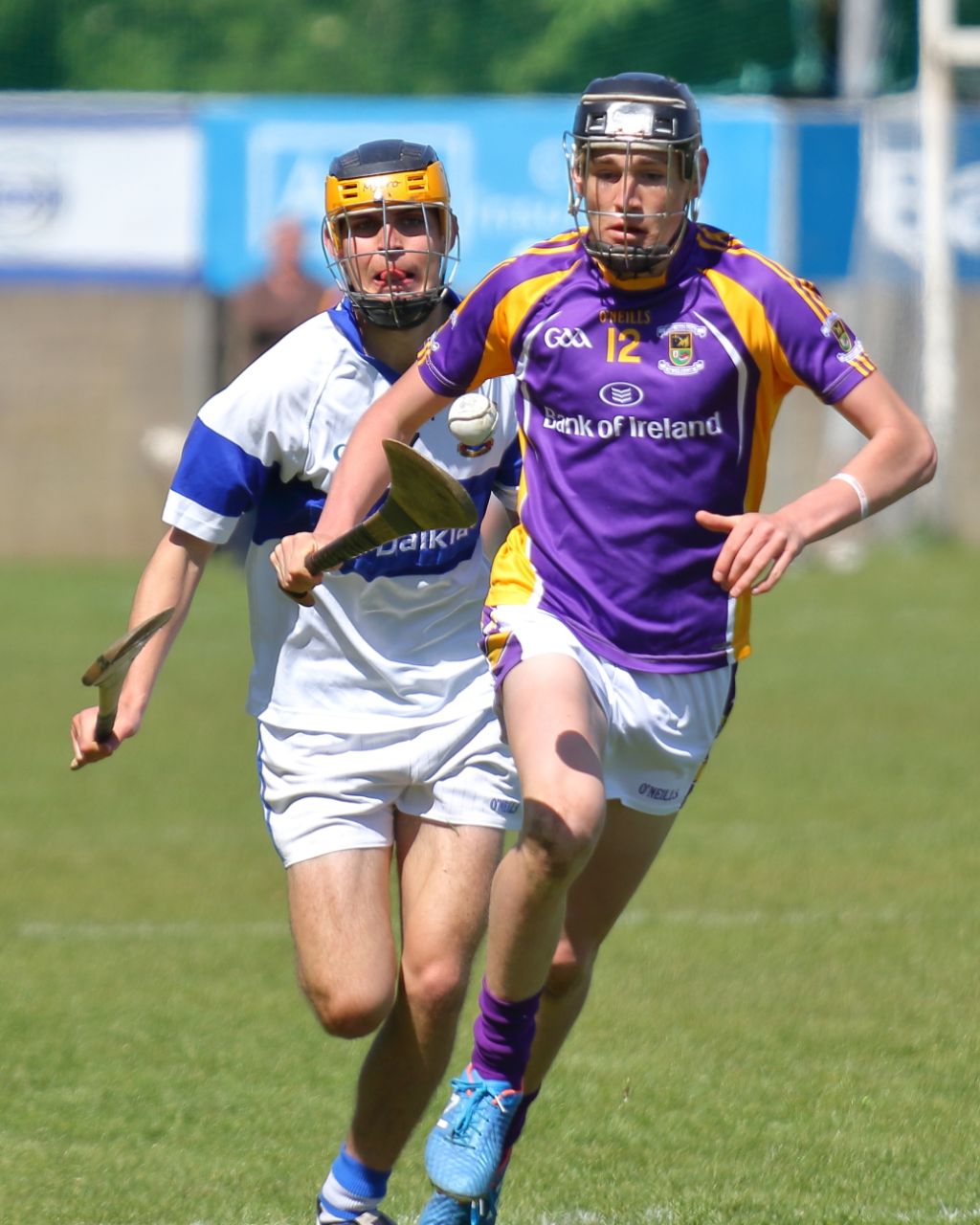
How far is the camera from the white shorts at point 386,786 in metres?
4.52

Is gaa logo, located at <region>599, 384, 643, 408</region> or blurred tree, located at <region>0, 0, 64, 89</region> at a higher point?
gaa logo, located at <region>599, 384, 643, 408</region>

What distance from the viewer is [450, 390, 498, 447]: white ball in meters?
4.38

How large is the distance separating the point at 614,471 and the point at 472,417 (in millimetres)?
326

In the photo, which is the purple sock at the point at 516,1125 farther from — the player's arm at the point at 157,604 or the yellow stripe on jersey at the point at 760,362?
the yellow stripe on jersey at the point at 760,362

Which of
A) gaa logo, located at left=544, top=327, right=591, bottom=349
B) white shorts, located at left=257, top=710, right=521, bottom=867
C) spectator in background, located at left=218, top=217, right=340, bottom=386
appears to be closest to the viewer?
gaa logo, located at left=544, top=327, right=591, bottom=349

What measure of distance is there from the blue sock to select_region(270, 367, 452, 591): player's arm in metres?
1.22

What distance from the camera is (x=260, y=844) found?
8.64m

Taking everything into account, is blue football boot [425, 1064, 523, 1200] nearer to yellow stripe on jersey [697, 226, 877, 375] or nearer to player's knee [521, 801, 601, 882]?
player's knee [521, 801, 601, 882]

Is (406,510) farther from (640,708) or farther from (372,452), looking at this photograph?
(640,708)

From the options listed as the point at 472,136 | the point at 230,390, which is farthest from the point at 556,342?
the point at 472,136

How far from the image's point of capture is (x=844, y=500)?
4.05 meters

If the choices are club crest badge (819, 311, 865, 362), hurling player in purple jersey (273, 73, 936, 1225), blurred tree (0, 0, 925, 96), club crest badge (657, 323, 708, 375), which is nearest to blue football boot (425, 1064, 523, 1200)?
hurling player in purple jersey (273, 73, 936, 1225)

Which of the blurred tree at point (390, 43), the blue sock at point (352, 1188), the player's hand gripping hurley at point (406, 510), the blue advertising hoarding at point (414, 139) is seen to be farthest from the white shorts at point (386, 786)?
the blurred tree at point (390, 43)

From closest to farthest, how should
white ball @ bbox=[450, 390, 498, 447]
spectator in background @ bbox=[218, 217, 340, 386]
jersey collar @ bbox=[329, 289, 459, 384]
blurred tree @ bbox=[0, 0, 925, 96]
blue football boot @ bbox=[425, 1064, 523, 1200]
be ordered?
blue football boot @ bbox=[425, 1064, 523, 1200] → white ball @ bbox=[450, 390, 498, 447] → jersey collar @ bbox=[329, 289, 459, 384] → spectator in background @ bbox=[218, 217, 340, 386] → blurred tree @ bbox=[0, 0, 925, 96]
